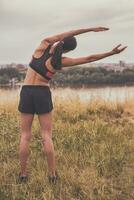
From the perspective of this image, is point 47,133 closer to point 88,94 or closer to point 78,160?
point 78,160

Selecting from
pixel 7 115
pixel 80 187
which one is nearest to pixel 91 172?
pixel 80 187

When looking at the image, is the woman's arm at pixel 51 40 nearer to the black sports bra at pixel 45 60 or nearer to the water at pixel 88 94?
the black sports bra at pixel 45 60

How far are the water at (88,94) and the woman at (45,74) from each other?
5526 millimetres

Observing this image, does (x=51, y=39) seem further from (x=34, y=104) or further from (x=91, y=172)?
(x=91, y=172)

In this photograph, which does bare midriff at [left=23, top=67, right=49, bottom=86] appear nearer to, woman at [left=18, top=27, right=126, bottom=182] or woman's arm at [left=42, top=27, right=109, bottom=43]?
woman at [left=18, top=27, right=126, bottom=182]

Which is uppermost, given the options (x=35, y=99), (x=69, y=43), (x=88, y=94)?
(x=69, y=43)

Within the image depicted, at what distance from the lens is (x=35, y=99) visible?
662cm

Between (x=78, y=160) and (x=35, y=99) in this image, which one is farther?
(x=78, y=160)

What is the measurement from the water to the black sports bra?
18.4 feet

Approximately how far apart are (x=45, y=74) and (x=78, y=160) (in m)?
1.59

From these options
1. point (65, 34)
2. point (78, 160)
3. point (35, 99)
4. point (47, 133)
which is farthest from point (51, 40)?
point (78, 160)

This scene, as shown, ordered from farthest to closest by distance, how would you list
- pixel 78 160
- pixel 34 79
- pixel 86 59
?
pixel 78 160 → pixel 34 79 → pixel 86 59

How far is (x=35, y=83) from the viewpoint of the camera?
6645 mm

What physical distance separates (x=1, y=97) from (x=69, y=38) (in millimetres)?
6759
